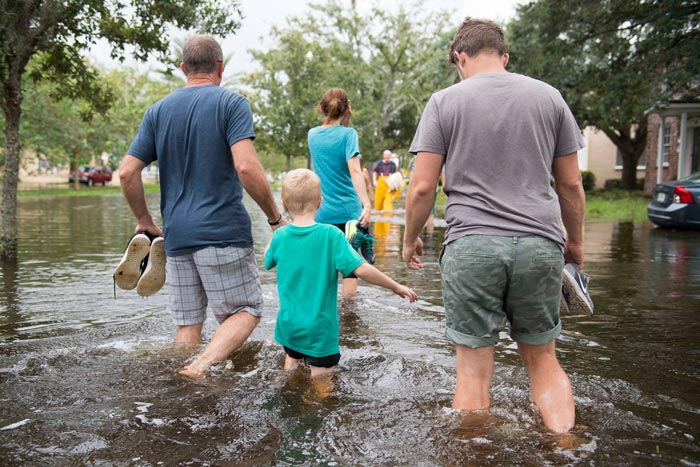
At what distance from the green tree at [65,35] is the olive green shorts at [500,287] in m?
7.33

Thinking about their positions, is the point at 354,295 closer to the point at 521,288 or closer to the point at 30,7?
the point at 521,288

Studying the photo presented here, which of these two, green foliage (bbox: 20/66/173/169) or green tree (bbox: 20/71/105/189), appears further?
green foliage (bbox: 20/66/173/169)

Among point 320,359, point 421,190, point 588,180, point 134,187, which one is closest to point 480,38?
point 421,190

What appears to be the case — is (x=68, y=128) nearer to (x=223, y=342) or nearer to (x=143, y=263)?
(x=143, y=263)

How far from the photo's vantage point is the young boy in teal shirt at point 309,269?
3730 mm

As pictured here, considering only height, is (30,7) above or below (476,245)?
above

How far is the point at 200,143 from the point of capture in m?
3.96

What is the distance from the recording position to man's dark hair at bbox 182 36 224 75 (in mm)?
4016

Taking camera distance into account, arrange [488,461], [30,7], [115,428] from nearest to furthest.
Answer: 1. [488,461]
2. [115,428]
3. [30,7]

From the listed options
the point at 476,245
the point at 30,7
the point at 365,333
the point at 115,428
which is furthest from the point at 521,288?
the point at 30,7

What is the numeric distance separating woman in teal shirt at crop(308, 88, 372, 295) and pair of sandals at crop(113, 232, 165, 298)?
5.95 ft

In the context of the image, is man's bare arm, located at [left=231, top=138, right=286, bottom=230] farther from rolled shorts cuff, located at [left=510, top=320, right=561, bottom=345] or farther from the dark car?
the dark car

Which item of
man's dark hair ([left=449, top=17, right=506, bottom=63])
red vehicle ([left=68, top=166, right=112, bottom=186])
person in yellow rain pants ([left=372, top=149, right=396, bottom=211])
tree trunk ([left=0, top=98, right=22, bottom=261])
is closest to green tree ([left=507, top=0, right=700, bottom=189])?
person in yellow rain pants ([left=372, top=149, right=396, bottom=211])

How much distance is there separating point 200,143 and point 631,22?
19.4m
